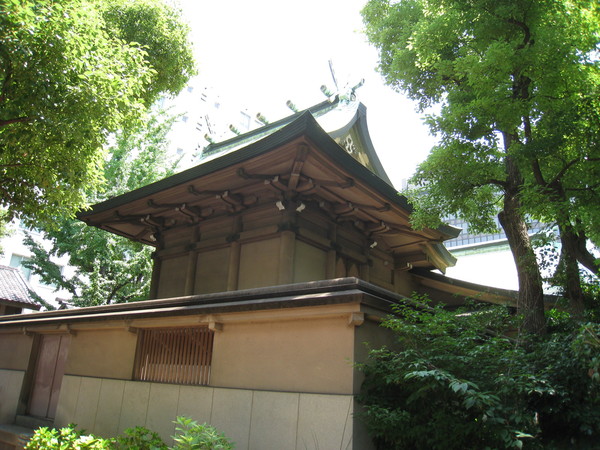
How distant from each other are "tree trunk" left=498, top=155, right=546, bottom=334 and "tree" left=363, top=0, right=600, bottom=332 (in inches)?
0.6

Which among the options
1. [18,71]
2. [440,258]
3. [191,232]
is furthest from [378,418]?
[440,258]

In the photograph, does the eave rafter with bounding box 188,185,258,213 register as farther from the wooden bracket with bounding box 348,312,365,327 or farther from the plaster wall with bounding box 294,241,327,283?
the wooden bracket with bounding box 348,312,365,327

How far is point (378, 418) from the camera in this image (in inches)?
196

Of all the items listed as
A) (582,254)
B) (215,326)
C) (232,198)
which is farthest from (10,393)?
(582,254)

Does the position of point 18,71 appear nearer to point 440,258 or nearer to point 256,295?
point 256,295

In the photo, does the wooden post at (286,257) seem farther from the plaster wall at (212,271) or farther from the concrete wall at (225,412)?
the concrete wall at (225,412)

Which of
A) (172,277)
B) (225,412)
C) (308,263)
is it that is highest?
(308,263)

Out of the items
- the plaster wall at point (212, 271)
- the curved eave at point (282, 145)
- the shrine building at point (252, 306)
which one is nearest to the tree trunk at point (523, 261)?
the shrine building at point (252, 306)

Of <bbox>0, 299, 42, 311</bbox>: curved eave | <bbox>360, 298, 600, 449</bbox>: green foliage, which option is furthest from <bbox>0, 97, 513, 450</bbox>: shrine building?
<bbox>0, 299, 42, 311</bbox>: curved eave

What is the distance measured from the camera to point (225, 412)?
6.40m

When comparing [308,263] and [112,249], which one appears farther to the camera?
[112,249]

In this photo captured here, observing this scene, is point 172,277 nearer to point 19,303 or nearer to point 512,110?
point 512,110

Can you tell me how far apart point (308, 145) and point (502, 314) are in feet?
13.2

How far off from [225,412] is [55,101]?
200 inches
